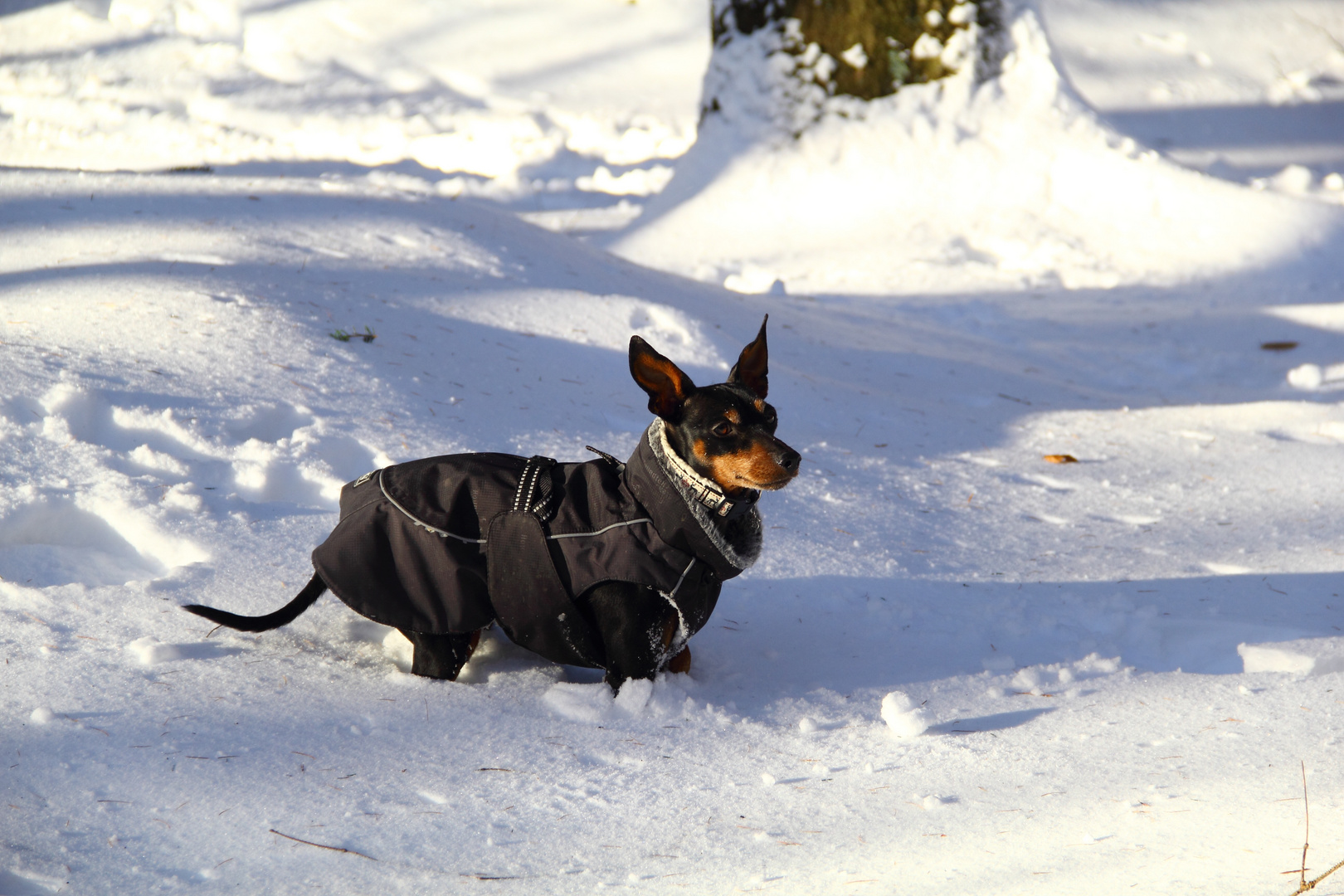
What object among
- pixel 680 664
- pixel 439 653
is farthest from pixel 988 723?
pixel 439 653

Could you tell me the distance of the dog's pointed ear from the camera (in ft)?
9.84

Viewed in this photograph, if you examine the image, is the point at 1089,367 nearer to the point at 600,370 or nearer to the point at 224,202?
the point at 600,370

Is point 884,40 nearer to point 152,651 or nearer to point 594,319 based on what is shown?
point 594,319

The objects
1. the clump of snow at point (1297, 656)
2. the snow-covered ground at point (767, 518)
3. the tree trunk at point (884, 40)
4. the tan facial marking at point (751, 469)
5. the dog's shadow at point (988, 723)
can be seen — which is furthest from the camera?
the tree trunk at point (884, 40)

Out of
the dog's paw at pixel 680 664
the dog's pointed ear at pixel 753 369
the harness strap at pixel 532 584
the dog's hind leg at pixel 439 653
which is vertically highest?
the dog's pointed ear at pixel 753 369

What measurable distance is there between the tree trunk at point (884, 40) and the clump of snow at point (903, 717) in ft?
25.6

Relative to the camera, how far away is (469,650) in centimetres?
294

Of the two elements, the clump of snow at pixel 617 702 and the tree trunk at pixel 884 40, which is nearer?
the clump of snow at pixel 617 702

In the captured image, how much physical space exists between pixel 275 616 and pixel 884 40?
8269 mm

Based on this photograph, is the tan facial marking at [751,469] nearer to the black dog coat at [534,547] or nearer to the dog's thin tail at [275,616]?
the black dog coat at [534,547]

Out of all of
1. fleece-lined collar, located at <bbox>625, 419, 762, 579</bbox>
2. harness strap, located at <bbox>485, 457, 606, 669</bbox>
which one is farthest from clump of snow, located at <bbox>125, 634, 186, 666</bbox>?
fleece-lined collar, located at <bbox>625, 419, 762, 579</bbox>

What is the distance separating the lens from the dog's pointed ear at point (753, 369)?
300 centimetres

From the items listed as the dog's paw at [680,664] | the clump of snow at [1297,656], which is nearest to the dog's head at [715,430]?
the dog's paw at [680,664]

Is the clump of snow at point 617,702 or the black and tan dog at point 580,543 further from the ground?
the black and tan dog at point 580,543
